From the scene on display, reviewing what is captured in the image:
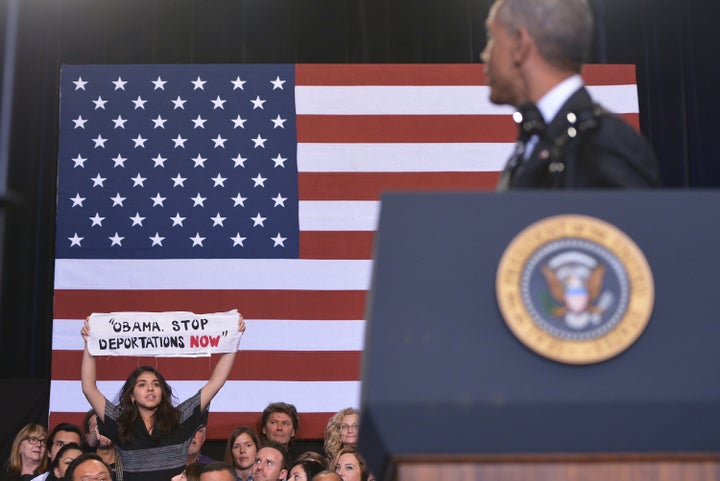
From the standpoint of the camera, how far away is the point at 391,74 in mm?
7277

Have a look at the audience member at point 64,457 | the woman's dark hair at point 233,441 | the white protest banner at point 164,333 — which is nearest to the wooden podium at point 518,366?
the audience member at point 64,457

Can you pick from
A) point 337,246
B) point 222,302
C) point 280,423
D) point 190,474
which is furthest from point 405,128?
point 190,474

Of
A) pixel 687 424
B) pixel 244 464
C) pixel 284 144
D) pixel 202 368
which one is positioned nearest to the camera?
pixel 687 424

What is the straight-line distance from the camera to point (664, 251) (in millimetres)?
1177

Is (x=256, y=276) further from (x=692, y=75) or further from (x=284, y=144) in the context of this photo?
(x=692, y=75)

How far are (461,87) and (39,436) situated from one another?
11.1 ft

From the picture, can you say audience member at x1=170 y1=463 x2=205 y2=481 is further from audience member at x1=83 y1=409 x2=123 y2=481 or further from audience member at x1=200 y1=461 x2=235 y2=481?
audience member at x1=83 y1=409 x2=123 y2=481

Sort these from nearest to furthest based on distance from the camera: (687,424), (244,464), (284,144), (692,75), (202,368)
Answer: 1. (687,424)
2. (244,464)
3. (202,368)
4. (284,144)
5. (692,75)

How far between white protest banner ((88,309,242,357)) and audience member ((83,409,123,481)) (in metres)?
0.46

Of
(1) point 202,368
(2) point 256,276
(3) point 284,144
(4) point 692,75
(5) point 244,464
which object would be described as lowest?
(5) point 244,464

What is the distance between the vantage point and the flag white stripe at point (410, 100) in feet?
23.6

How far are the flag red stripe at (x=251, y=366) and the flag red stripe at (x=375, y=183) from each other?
1.00 meters

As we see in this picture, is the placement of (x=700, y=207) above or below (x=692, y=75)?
below

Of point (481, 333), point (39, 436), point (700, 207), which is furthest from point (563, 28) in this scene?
point (39, 436)
